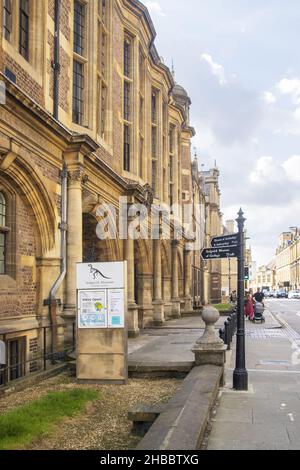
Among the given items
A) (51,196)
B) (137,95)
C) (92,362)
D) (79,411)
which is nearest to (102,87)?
(137,95)

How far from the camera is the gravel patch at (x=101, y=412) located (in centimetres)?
612

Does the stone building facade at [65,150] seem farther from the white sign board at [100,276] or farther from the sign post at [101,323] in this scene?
the white sign board at [100,276]

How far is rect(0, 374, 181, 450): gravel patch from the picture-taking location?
612 cm

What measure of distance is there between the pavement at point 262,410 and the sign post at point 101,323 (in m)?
2.04

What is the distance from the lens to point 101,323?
968cm

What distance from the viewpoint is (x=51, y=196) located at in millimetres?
12578

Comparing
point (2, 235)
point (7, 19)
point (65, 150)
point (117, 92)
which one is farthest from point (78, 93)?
point (2, 235)

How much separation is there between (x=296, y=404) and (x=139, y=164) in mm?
16295

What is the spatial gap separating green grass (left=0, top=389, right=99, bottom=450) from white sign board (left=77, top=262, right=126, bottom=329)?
146 cm

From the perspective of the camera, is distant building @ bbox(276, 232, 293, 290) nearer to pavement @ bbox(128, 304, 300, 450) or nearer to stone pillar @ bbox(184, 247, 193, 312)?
stone pillar @ bbox(184, 247, 193, 312)

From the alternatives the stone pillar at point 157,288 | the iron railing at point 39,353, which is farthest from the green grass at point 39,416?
the stone pillar at point 157,288

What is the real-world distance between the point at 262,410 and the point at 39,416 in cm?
317

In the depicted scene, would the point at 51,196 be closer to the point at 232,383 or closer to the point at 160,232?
the point at 232,383

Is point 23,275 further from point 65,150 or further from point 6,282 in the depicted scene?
point 65,150
